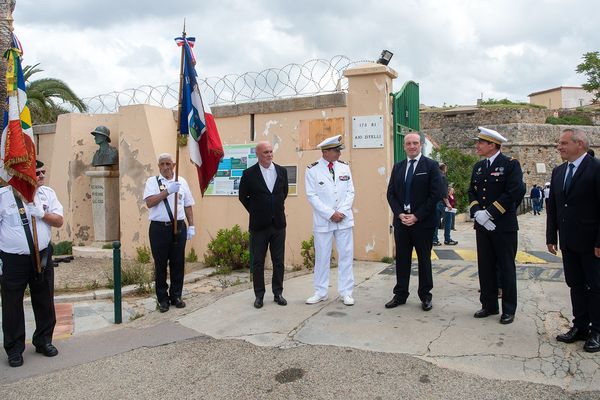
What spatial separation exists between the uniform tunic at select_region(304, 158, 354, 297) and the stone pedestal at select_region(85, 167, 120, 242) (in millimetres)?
6143

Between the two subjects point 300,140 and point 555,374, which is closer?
point 555,374

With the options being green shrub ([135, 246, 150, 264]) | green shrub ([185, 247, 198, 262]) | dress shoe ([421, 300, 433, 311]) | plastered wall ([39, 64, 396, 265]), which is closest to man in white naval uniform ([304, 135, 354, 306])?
dress shoe ([421, 300, 433, 311])

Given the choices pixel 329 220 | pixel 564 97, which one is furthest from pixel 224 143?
pixel 564 97

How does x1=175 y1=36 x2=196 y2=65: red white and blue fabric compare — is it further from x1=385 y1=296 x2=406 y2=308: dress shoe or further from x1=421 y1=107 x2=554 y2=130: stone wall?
x1=421 y1=107 x2=554 y2=130: stone wall

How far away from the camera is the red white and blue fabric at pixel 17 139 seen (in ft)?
14.7

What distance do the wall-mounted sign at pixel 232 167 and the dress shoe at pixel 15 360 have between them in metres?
5.07

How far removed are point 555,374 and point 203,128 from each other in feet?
14.4

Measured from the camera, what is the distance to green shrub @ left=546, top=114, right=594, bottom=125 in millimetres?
31416

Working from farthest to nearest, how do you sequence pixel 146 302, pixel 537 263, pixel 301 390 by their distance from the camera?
pixel 537 263
pixel 146 302
pixel 301 390

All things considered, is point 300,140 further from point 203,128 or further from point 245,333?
point 245,333

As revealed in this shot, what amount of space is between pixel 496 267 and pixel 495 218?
0.64m

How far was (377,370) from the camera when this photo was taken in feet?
13.0

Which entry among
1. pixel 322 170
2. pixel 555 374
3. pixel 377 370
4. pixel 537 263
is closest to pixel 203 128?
pixel 322 170

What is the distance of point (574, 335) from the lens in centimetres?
430
